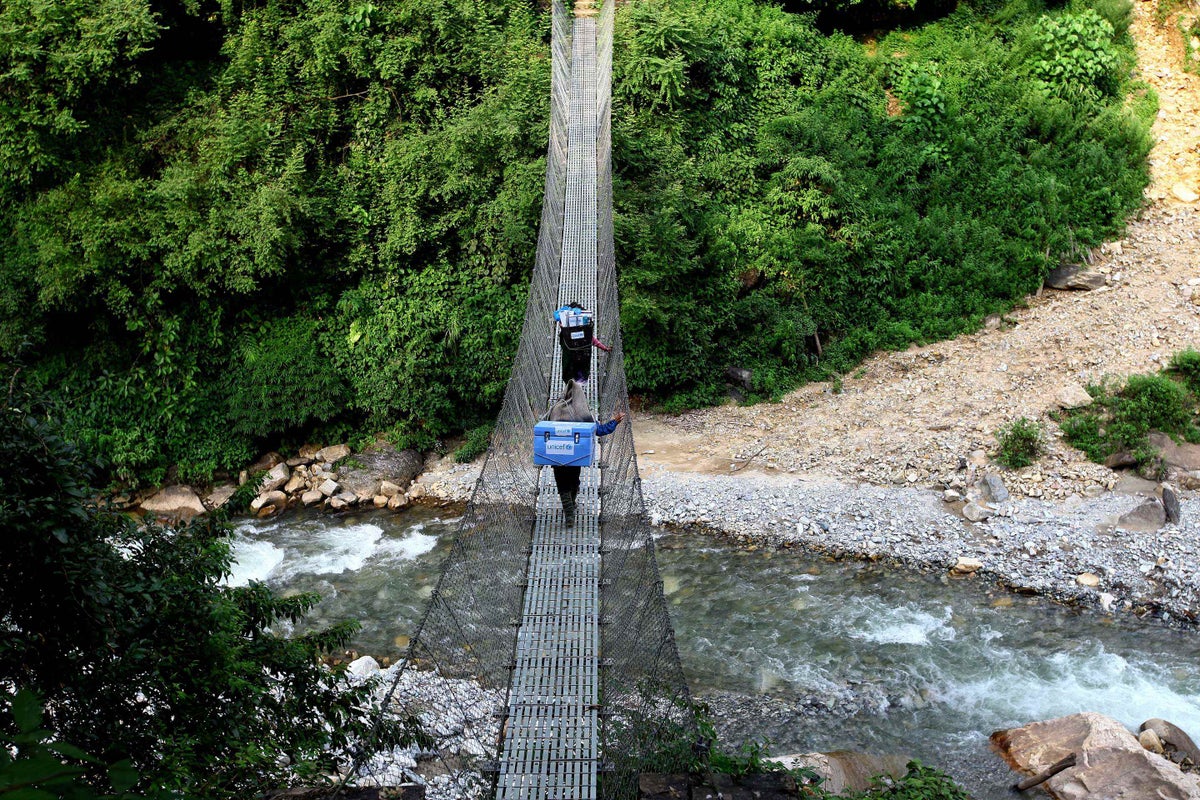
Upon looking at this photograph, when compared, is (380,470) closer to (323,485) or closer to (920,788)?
(323,485)

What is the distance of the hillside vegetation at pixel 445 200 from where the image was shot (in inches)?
387

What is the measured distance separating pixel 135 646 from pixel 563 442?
2849mm

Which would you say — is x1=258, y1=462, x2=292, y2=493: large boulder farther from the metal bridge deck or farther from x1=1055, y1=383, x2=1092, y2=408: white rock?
x1=1055, y1=383, x2=1092, y2=408: white rock

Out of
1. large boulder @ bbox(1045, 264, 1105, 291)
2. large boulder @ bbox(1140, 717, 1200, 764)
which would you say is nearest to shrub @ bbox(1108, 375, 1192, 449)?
large boulder @ bbox(1045, 264, 1105, 291)

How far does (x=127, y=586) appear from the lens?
2.59 meters

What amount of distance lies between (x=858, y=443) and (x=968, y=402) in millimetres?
1304

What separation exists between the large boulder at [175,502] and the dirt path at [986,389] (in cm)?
482

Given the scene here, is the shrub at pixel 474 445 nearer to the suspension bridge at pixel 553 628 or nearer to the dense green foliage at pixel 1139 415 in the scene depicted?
the suspension bridge at pixel 553 628

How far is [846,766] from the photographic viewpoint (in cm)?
521

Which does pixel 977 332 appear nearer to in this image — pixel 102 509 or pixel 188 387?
pixel 188 387

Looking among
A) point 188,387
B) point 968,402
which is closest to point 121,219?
point 188,387

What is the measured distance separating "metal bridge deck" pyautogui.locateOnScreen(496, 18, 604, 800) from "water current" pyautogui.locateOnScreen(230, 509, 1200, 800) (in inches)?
60.8

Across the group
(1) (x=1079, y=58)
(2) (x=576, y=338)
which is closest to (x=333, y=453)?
(2) (x=576, y=338)

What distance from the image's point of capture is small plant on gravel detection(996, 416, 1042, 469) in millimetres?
8602
